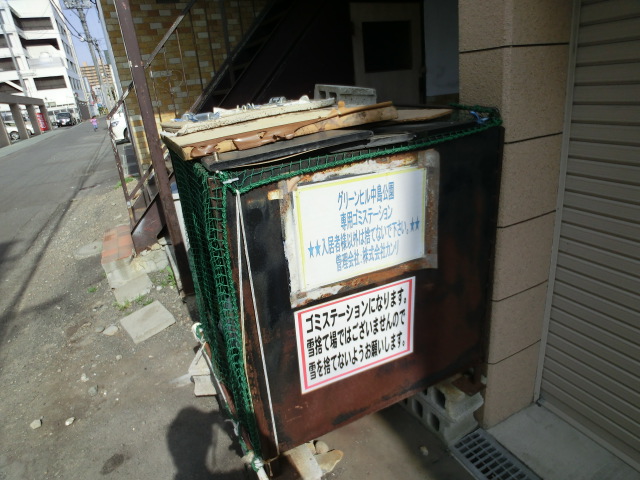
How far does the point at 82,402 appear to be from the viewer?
11.9 feet

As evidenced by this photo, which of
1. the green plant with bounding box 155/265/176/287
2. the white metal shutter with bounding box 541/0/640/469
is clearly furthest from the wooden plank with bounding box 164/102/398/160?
the green plant with bounding box 155/265/176/287

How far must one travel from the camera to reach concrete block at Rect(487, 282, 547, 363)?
2576mm

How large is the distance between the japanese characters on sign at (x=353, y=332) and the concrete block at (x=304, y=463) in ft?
1.77

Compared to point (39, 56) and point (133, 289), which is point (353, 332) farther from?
point (39, 56)

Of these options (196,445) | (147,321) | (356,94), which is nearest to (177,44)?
(147,321)

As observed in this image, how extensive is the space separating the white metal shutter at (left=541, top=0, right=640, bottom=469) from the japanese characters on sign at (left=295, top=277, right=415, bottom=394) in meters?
1.15

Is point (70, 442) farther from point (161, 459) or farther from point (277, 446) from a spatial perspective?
point (277, 446)

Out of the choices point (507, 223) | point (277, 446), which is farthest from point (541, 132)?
Answer: point (277, 446)

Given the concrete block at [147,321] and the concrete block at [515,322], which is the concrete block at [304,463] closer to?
the concrete block at [515,322]

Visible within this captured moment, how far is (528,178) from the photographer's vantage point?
233 cm

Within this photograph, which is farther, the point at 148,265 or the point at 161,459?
the point at 148,265

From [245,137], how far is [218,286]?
700 mm

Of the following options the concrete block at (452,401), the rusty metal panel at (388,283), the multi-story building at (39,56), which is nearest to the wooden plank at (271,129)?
the rusty metal panel at (388,283)

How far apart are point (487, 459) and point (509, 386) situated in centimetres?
51
